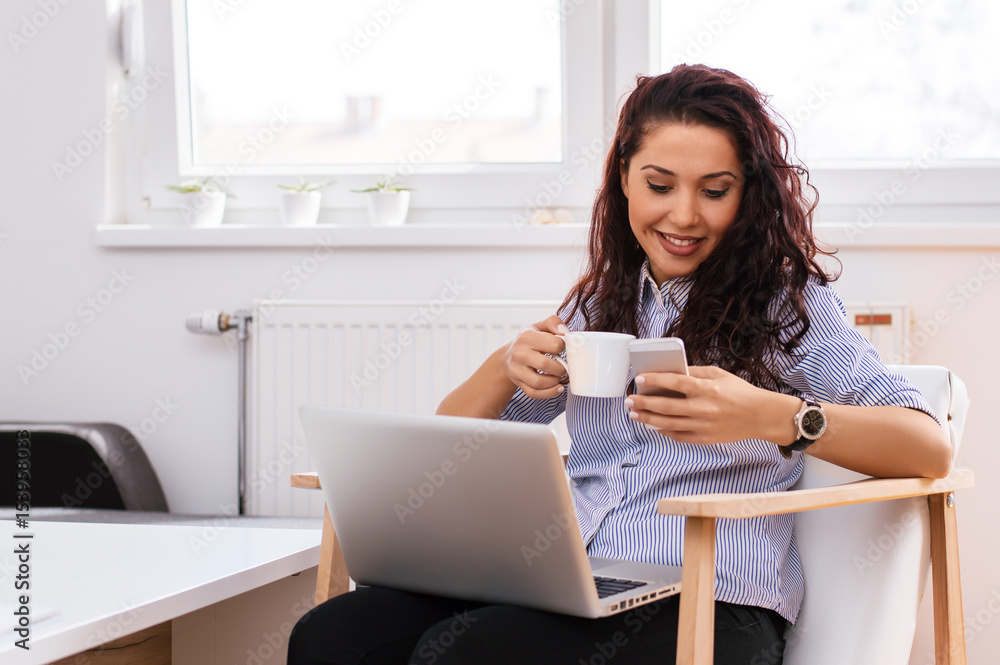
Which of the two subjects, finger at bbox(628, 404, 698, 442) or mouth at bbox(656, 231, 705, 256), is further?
mouth at bbox(656, 231, 705, 256)

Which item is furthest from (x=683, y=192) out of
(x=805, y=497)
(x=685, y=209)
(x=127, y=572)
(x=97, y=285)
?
(x=97, y=285)

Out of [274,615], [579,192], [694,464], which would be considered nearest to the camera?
[694,464]

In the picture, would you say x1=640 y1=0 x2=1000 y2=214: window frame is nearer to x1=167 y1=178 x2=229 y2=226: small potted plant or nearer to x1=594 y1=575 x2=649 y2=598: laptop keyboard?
x1=167 y1=178 x2=229 y2=226: small potted plant

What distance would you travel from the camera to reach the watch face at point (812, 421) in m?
1.05

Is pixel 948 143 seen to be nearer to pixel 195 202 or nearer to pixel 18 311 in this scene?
pixel 195 202

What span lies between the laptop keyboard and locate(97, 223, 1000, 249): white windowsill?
3.74 feet

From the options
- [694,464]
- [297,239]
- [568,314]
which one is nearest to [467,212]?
[297,239]

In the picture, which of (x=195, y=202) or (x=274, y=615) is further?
(x=195, y=202)

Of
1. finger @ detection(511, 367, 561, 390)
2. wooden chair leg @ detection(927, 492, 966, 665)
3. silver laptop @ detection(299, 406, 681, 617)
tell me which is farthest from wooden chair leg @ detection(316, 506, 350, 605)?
wooden chair leg @ detection(927, 492, 966, 665)

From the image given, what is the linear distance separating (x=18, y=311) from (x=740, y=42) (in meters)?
1.81

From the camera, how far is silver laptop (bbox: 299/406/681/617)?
92 cm

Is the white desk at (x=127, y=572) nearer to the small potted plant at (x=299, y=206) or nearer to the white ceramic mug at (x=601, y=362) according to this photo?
the white ceramic mug at (x=601, y=362)

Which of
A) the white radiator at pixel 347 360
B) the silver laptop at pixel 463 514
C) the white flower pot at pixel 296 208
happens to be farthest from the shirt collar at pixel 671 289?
the white flower pot at pixel 296 208

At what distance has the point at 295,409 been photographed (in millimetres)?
2129
